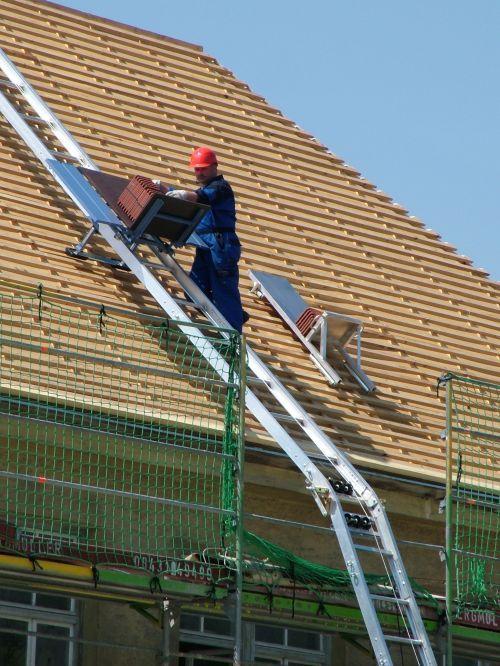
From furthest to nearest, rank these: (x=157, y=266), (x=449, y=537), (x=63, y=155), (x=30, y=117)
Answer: (x=30, y=117) → (x=63, y=155) → (x=157, y=266) → (x=449, y=537)

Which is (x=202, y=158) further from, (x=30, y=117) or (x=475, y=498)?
(x=475, y=498)

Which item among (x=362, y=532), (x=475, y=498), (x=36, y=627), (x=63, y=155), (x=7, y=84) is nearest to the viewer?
(x=36, y=627)

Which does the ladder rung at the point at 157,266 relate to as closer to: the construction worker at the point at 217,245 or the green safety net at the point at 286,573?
the construction worker at the point at 217,245

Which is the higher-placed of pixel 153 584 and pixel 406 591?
pixel 406 591

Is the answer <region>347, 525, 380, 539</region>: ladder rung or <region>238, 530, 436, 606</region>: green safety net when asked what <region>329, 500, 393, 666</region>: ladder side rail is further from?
<region>238, 530, 436, 606</region>: green safety net

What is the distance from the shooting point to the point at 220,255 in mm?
12922

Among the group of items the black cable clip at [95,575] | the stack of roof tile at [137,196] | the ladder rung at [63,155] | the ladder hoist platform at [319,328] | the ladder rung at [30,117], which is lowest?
the black cable clip at [95,575]

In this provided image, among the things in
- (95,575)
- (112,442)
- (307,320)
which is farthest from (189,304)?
(95,575)

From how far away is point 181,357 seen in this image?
1235cm

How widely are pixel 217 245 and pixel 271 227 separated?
2.32 meters

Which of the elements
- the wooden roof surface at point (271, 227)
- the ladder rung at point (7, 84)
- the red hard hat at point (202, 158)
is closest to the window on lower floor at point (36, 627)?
the wooden roof surface at point (271, 227)

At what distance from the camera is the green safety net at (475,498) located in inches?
A: 477

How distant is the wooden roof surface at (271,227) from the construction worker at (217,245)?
0.51 meters

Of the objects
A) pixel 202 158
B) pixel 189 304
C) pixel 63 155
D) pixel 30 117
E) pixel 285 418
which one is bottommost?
pixel 285 418
